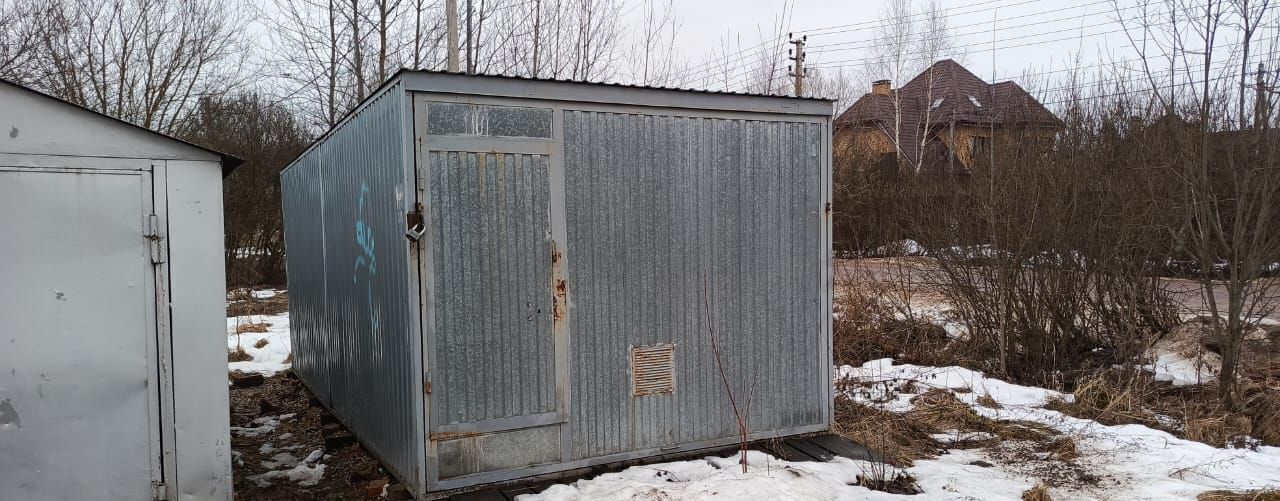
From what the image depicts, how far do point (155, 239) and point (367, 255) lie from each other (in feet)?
4.44

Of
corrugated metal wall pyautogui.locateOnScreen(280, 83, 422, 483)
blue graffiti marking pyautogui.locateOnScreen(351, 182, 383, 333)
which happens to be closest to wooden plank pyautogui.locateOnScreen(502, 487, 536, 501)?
corrugated metal wall pyautogui.locateOnScreen(280, 83, 422, 483)

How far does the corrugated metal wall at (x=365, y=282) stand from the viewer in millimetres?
4254

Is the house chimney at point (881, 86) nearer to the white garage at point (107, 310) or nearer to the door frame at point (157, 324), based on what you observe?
the white garage at point (107, 310)

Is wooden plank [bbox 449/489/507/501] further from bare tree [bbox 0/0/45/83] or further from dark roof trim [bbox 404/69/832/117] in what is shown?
bare tree [bbox 0/0/45/83]

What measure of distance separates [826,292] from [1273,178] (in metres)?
3.61

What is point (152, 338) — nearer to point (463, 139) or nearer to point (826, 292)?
point (463, 139)

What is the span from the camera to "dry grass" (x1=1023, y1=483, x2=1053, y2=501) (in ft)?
13.9

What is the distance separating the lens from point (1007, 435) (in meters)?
5.63

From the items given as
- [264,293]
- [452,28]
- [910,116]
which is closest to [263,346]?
[452,28]

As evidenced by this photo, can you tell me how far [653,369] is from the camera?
4.88m

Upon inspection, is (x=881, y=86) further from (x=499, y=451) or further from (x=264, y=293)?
(x=499, y=451)

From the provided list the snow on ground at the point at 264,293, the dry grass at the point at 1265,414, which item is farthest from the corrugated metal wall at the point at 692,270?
the snow on ground at the point at 264,293

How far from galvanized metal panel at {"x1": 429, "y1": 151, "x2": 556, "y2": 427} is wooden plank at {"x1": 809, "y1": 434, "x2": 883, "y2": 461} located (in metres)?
1.94

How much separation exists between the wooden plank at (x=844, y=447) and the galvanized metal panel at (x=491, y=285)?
194 cm
